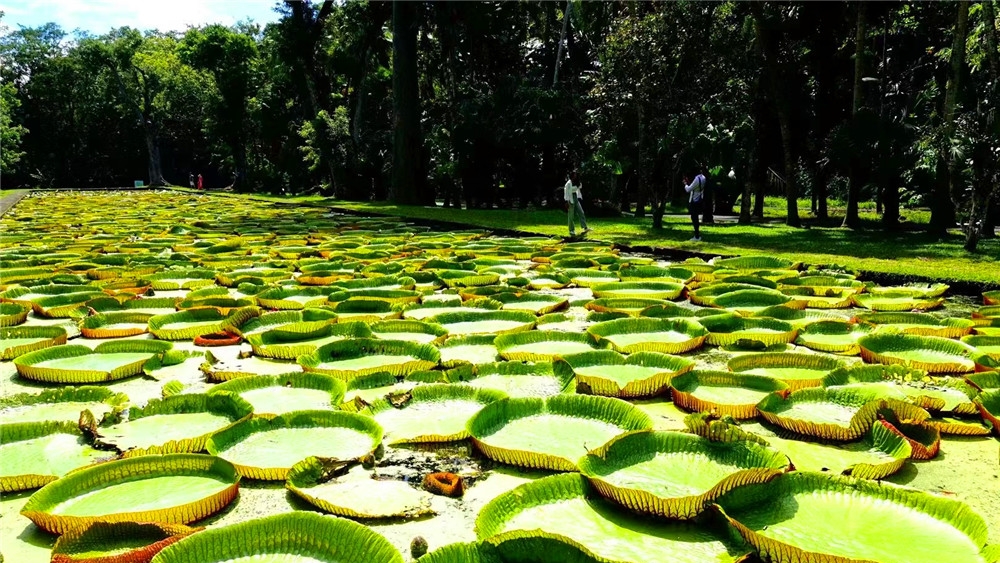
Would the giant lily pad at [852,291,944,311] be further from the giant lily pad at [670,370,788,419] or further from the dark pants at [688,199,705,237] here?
the dark pants at [688,199,705,237]

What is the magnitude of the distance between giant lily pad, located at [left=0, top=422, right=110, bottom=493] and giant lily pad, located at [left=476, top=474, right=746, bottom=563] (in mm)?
1605

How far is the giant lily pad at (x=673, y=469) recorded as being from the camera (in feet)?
6.84

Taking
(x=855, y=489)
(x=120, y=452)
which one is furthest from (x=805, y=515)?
(x=120, y=452)

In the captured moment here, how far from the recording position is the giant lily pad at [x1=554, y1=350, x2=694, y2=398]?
340 centimetres

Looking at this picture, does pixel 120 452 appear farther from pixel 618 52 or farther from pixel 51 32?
pixel 51 32

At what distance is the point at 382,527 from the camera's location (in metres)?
2.18

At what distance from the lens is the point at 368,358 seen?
4039 mm

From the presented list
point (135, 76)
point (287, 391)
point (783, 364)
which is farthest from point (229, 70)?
point (783, 364)

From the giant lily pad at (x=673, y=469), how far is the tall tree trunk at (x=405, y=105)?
2020 cm

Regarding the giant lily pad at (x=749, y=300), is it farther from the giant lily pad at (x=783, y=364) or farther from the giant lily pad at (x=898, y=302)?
the giant lily pad at (x=783, y=364)

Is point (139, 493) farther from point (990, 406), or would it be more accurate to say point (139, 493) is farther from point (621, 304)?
point (621, 304)

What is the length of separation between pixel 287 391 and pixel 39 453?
105 centimetres

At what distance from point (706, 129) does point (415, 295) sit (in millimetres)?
9159

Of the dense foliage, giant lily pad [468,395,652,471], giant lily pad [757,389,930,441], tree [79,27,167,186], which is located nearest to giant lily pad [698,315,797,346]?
giant lily pad [757,389,930,441]
